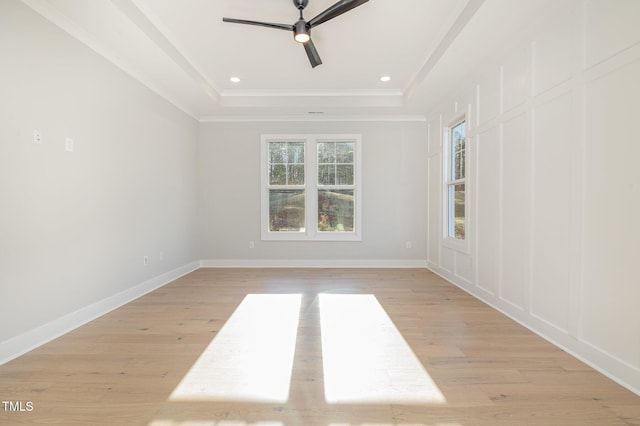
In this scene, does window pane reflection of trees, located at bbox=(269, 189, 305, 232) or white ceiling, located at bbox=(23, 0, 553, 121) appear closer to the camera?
white ceiling, located at bbox=(23, 0, 553, 121)

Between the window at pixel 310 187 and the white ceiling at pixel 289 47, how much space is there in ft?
2.32

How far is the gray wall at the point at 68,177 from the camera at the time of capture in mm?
2043

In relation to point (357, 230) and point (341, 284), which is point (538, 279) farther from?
point (357, 230)

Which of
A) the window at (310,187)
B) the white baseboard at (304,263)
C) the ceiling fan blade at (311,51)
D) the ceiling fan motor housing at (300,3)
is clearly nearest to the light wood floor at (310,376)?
→ the white baseboard at (304,263)

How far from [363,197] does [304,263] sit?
153 centimetres

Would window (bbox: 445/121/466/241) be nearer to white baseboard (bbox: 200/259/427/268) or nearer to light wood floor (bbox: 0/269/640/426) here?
white baseboard (bbox: 200/259/427/268)

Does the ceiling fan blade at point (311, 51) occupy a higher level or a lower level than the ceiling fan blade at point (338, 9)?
lower

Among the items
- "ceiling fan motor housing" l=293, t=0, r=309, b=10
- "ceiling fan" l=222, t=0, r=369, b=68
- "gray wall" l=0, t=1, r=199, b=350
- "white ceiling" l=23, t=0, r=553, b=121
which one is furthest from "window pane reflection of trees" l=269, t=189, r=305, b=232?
"ceiling fan motor housing" l=293, t=0, r=309, b=10

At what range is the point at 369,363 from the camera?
1.95m

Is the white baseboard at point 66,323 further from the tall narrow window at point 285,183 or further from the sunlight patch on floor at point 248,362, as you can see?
the tall narrow window at point 285,183

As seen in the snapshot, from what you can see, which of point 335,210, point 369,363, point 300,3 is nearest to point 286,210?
point 335,210

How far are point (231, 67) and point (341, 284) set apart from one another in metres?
3.10

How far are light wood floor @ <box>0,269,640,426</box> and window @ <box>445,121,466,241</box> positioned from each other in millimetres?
1353

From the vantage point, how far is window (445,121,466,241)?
3.90 metres
